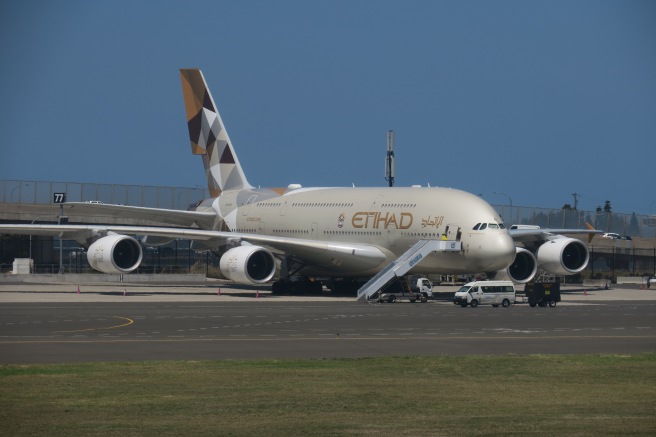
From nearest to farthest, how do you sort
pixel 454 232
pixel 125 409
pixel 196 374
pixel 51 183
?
pixel 125 409
pixel 196 374
pixel 454 232
pixel 51 183

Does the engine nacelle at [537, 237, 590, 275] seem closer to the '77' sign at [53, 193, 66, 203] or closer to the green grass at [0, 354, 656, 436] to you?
the green grass at [0, 354, 656, 436]

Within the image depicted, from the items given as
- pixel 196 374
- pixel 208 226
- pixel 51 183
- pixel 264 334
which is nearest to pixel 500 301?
pixel 264 334

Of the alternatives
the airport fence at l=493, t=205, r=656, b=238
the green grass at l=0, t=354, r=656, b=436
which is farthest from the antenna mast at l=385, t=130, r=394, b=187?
the green grass at l=0, t=354, r=656, b=436

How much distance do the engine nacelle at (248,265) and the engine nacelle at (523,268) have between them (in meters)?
13.6

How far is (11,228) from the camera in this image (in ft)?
201

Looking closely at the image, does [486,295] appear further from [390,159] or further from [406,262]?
[390,159]

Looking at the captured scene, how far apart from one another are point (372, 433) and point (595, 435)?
346 centimetres

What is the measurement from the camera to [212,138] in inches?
3000

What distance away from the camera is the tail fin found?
7594 cm

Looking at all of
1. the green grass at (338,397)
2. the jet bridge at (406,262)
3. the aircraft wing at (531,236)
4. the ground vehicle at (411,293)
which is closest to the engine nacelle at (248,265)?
the jet bridge at (406,262)

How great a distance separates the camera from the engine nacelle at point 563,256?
66.6 m

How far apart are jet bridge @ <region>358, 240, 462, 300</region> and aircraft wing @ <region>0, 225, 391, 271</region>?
11.7 ft

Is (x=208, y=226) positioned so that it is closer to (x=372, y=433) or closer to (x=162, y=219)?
(x=162, y=219)

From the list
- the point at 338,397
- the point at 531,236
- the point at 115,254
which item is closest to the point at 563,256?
the point at 531,236
